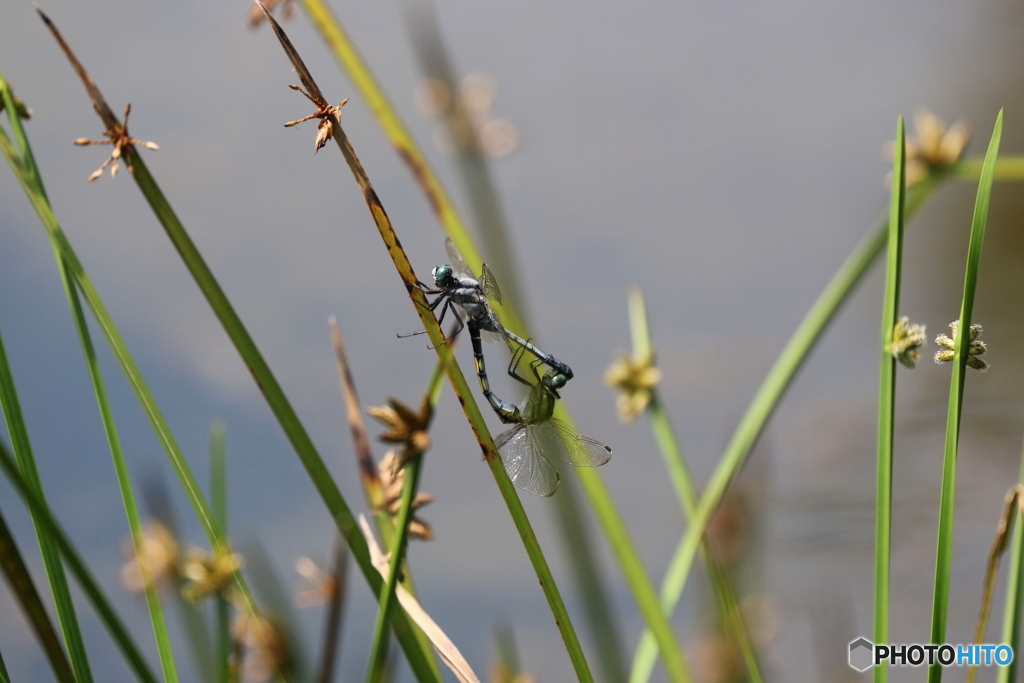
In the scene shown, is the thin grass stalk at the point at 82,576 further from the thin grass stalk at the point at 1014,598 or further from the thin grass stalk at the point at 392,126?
the thin grass stalk at the point at 1014,598

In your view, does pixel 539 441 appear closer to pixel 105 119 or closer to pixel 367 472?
pixel 367 472

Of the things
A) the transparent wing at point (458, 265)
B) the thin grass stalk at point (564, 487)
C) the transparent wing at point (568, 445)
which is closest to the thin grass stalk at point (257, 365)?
the thin grass stalk at point (564, 487)

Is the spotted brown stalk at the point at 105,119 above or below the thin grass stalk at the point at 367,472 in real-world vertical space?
above

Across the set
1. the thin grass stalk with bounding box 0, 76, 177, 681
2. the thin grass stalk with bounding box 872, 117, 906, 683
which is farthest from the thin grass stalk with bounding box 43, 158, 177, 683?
the thin grass stalk with bounding box 872, 117, 906, 683

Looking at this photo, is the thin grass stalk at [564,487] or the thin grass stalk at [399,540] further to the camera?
the thin grass stalk at [564,487]

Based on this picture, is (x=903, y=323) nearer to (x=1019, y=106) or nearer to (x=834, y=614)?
(x=834, y=614)

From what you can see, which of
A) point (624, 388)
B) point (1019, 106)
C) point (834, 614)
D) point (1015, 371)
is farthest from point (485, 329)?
point (1019, 106)
